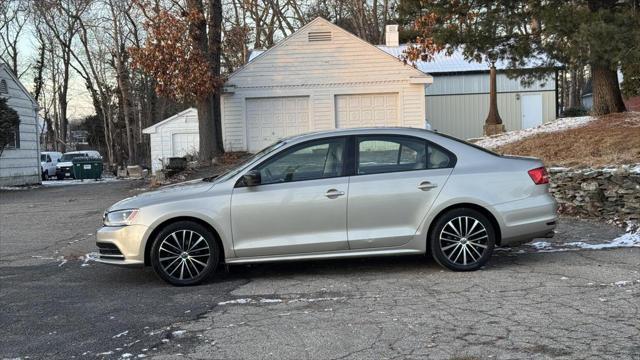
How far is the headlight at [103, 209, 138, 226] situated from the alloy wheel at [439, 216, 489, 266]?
324 cm

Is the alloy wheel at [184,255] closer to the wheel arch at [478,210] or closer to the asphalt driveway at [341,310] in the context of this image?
the asphalt driveway at [341,310]

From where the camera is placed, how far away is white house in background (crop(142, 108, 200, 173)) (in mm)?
33969

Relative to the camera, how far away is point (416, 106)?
2242 centimetres

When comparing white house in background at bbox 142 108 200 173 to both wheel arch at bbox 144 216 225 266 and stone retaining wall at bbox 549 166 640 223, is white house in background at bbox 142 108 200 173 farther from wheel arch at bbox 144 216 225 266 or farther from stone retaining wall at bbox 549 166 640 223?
wheel arch at bbox 144 216 225 266

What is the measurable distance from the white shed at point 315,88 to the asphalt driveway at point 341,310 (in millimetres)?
14776

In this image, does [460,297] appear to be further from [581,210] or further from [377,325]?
[581,210]

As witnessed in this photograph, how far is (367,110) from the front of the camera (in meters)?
22.8

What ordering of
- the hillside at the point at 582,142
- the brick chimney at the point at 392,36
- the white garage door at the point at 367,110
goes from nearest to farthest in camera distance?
the hillside at the point at 582,142, the white garage door at the point at 367,110, the brick chimney at the point at 392,36

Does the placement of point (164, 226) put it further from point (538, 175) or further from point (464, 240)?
point (538, 175)

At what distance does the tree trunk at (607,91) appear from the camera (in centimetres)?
1794

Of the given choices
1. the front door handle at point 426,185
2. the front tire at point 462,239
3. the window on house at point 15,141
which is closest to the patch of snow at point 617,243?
the front tire at point 462,239

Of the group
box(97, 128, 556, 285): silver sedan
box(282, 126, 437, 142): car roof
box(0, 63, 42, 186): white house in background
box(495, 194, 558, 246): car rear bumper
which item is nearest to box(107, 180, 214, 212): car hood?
box(97, 128, 556, 285): silver sedan

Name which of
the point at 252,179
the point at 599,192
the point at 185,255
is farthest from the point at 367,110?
the point at 185,255

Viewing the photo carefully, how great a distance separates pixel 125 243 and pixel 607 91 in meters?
15.5
